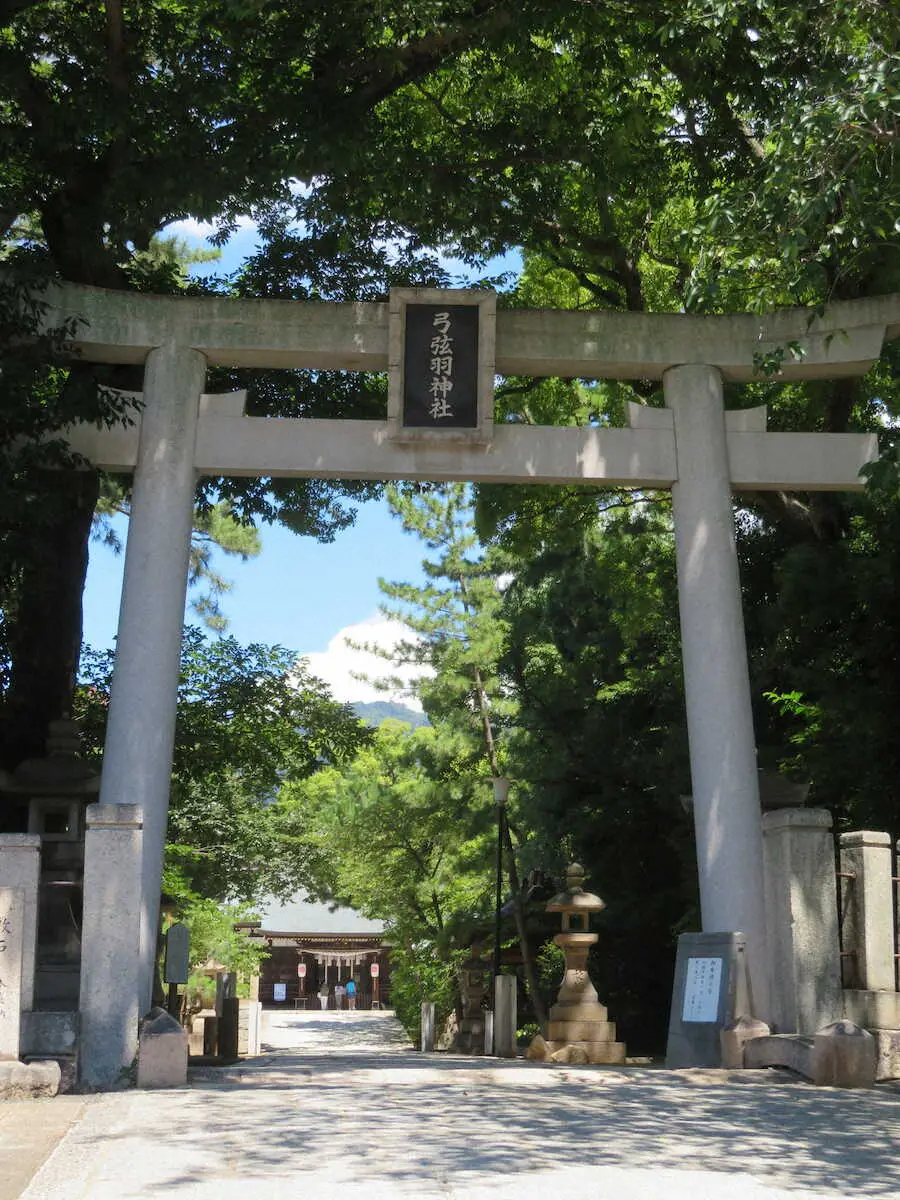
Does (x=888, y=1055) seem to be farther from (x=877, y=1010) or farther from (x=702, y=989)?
(x=702, y=989)

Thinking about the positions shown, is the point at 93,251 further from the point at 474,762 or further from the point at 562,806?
the point at 474,762

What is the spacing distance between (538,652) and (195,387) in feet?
43.4

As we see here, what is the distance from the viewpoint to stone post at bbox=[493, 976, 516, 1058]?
58.0 feet

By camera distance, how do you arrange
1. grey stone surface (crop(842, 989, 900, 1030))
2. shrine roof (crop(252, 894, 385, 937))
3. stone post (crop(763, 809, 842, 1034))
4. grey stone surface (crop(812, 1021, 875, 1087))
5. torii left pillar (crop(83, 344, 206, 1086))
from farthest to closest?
shrine roof (crop(252, 894, 385, 937)), torii left pillar (crop(83, 344, 206, 1086)), stone post (crop(763, 809, 842, 1034)), grey stone surface (crop(842, 989, 900, 1030)), grey stone surface (crop(812, 1021, 875, 1087))

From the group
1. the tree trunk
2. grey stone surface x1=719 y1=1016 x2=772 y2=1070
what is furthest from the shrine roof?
grey stone surface x1=719 y1=1016 x2=772 y2=1070

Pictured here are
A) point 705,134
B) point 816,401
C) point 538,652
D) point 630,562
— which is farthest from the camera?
point 538,652

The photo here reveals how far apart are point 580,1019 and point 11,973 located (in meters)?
9.17

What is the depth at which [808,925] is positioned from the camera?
860cm

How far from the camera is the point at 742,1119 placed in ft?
20.5

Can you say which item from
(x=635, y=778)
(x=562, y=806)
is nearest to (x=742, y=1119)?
(x=635, y=778)

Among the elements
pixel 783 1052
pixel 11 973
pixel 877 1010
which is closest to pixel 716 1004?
pixel 783 1052

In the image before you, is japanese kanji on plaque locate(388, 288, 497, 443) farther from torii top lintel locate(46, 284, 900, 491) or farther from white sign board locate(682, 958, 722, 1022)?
white sign board locate(682, 958, 722, 1022)

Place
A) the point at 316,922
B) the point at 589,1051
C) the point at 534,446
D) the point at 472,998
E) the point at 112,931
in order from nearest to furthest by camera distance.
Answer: the point at 112,931, the point at 534,446, the point at 589,1051, the point at 472,998, the point at 316,922

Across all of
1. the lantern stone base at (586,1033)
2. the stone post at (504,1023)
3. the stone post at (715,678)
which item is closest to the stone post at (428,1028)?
the stone post at (504,1023)
